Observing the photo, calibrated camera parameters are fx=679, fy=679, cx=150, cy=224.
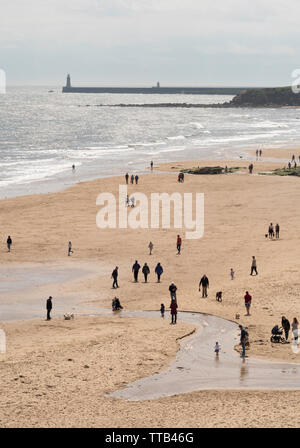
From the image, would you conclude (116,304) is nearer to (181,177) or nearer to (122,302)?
(122,302)

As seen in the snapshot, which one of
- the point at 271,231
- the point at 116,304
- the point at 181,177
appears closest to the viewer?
the point at 116,304

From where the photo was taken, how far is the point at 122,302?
24.3 meters

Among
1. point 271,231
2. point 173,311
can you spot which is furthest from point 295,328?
point 271,231

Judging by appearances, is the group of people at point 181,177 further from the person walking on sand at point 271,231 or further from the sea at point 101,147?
the person walking on sand at point 271,231

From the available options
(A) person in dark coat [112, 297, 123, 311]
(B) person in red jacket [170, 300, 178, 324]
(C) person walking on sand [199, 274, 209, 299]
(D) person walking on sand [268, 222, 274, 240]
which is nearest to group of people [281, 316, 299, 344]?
(B) person in red jacket [170, 300, 178, 324]

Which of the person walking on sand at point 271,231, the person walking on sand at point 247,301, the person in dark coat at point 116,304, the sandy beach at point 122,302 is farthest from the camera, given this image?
the person walking on sand at point 271,231

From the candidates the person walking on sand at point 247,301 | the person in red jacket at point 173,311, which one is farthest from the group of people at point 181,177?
the person in red jacket at point 173,311

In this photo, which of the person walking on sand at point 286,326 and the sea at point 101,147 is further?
the sea at point 101,147

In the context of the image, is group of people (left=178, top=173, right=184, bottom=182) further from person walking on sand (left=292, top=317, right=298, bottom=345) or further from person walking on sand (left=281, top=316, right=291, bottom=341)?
person walking on sand (left=281, top=316, right=291, bottom=341)

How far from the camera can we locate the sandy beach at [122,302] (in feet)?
49.0

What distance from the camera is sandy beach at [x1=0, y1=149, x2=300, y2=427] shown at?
49.0ft

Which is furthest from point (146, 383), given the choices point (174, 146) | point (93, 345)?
point (174, 146)

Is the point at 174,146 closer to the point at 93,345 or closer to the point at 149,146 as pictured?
the point at 149,146

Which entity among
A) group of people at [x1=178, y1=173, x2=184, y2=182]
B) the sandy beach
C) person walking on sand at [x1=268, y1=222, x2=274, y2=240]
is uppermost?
group of people at [x1=178, y1=173, x2=184, y2=182]
